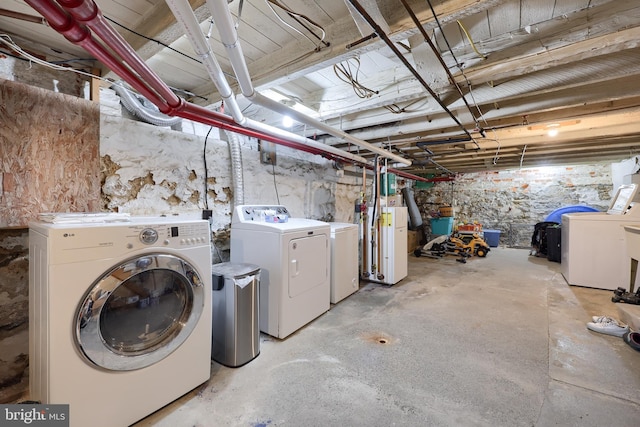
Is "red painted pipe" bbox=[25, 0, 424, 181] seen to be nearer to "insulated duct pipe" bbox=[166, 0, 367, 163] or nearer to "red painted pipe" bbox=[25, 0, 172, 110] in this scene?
"red painted pipe" bbox=[25, 0, 172, 110]

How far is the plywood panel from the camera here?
148 cm

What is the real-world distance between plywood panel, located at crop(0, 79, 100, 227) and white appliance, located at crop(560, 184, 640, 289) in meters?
5.13

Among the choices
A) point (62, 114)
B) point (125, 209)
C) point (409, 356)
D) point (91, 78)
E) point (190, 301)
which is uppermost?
point (91, 78)

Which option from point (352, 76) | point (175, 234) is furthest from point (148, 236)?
point (352, 76)

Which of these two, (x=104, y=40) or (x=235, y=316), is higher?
(x=104, y=40)

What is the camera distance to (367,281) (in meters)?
3.72

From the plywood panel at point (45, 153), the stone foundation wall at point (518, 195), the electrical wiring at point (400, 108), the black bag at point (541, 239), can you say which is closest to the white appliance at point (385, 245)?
the electrical wiring at point (400, 108)

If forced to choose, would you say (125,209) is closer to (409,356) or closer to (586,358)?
(409,356)

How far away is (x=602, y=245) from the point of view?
3.23 metres

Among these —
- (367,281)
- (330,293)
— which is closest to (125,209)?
(330,293)

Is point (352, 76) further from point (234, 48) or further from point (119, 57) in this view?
point (119, 57)

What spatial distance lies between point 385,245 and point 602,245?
2614 millimetres

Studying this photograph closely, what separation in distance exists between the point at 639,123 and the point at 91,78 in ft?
17.8

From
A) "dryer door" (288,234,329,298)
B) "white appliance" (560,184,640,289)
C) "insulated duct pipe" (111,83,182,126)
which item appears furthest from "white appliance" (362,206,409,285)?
"insulated duct pipe" (111,83,182,126)
